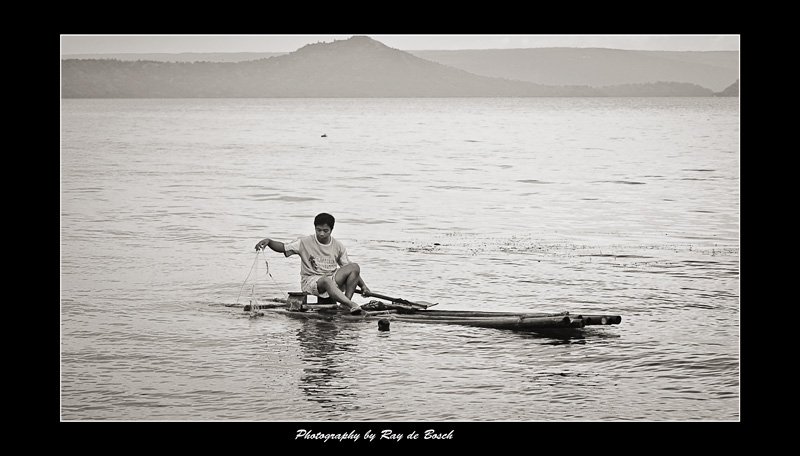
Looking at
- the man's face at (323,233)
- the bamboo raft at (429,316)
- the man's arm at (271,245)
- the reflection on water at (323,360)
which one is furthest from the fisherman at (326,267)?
the reflection on water at (323,360)

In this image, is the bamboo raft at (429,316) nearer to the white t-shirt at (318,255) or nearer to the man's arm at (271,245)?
the white t-shirt at (318,255)

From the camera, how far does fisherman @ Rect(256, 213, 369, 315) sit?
1178cm

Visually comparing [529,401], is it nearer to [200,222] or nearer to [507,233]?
[507,233]

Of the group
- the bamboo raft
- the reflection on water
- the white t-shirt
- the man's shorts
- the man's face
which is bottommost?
the reflection on water

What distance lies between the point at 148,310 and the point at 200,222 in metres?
8.96

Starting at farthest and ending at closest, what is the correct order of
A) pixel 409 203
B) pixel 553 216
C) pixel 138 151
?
pixel 138 151, pixel 409 203, pixel 553 216

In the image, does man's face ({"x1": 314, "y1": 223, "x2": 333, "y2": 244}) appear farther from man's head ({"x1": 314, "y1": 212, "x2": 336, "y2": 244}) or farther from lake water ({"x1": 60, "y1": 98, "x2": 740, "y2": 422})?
lake water ({"x1": 60, "y1": 98, "x2": 740, "y2": 422})

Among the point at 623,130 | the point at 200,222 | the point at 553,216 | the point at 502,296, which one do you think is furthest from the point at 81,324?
the point at 623,130

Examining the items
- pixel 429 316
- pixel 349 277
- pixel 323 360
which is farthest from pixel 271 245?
pixel 429 316

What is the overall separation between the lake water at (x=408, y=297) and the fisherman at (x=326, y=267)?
43cm

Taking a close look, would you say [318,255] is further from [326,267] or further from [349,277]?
[349,277]

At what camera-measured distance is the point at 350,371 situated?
32.6 ft

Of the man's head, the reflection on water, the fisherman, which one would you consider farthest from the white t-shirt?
the reflection on water

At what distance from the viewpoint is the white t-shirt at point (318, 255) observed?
39.0ft
